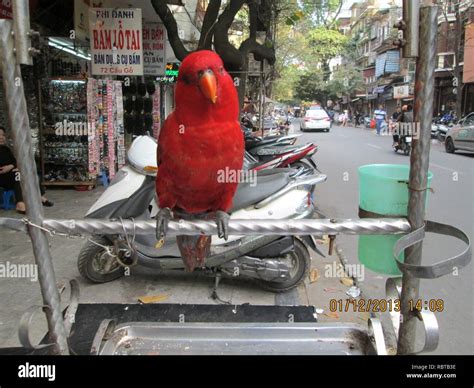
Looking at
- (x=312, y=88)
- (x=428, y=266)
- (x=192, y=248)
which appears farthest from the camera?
(x=312, y=88)

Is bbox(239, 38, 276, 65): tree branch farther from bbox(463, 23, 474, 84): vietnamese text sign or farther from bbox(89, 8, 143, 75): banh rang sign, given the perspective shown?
bbox(463, 23, 474, 84): vietnamese text sign

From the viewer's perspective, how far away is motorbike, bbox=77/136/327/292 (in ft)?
11.1

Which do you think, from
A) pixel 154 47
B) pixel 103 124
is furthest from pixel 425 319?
pixel 154 47

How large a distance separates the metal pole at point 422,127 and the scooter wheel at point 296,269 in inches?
77.7

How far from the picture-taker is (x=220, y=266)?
134 inches

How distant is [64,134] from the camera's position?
7207mm

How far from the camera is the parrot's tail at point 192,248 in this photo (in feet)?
7.41

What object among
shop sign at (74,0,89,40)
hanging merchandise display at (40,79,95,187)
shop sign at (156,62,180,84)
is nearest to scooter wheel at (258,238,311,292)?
hanging merchandise display at (40,79,95,187)

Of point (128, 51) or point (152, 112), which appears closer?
point (128, 51)

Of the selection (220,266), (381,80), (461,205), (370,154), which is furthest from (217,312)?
(381,80)

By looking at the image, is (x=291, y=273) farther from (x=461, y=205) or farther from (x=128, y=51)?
(x=128, y=51)

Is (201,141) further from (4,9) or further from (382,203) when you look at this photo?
(4,9)

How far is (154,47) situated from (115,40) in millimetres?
2199

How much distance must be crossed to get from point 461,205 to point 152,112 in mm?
6803
